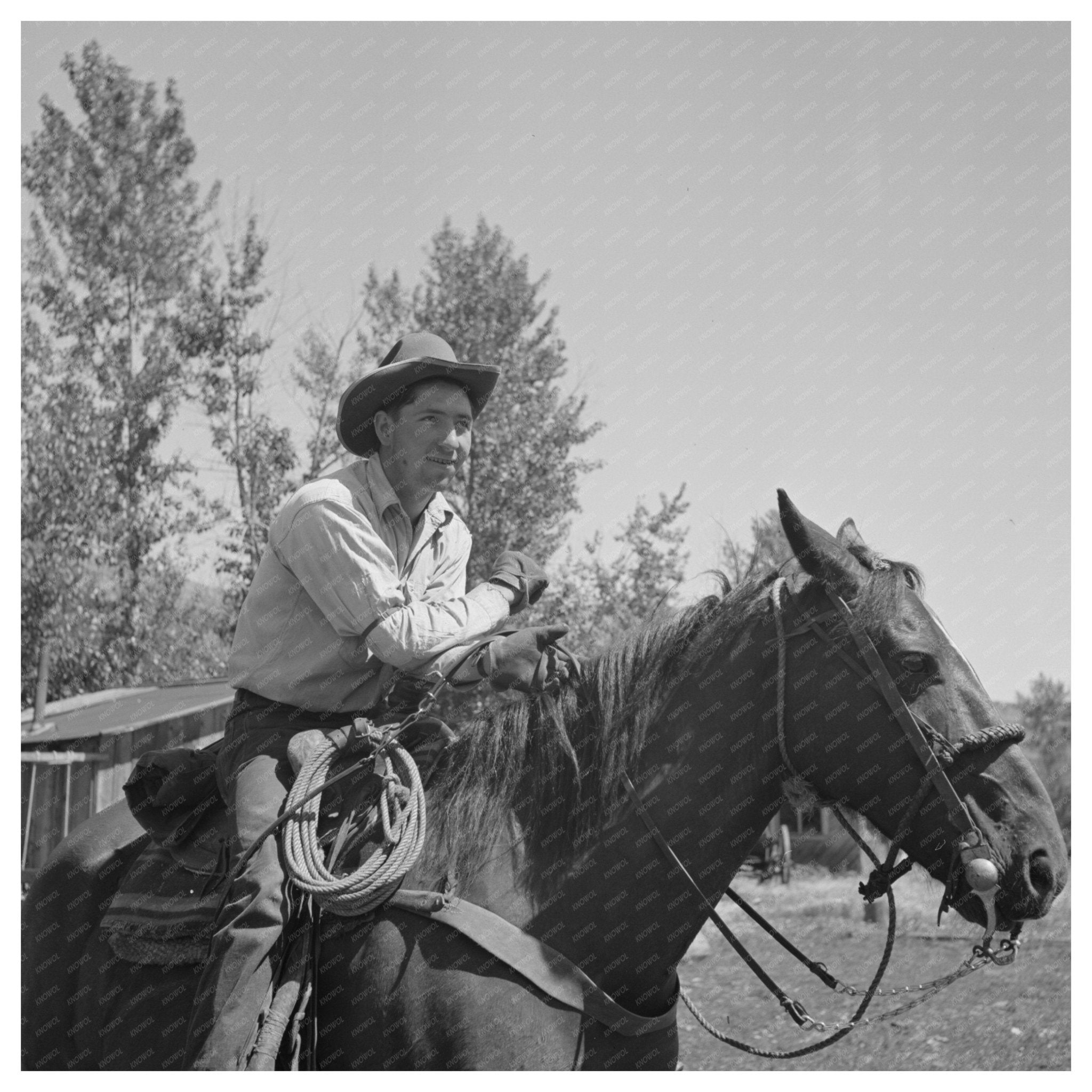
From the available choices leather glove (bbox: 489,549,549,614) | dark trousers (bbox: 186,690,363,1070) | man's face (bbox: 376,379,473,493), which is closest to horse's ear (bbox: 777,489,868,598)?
leather glove (bbox: 489,549,549,614)

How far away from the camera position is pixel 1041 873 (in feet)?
9.22

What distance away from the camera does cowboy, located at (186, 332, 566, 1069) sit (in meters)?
3.03

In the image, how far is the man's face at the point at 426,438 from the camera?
375 cm

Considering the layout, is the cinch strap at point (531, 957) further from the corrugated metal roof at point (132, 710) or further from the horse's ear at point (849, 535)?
the corrugated metal roof at point (132, 710)

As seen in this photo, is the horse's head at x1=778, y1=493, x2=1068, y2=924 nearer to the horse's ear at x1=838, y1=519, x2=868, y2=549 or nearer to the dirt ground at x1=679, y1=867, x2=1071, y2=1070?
the horse's ear at x1=838, y1=519, x2=868, y2=549

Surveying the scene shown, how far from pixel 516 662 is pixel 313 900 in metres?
0.92

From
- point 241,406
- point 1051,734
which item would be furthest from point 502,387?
point 1051,734

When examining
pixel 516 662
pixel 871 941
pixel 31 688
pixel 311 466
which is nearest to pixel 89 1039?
pixel 516 662

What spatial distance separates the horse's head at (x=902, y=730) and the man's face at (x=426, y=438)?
50.0 inches

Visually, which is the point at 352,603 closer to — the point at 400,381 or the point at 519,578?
the point at 519,578

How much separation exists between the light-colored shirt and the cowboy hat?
232mm

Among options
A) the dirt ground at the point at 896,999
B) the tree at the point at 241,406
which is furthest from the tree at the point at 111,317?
the dirt ground at the point at 896,999

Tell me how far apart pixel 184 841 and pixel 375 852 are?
3.11ft

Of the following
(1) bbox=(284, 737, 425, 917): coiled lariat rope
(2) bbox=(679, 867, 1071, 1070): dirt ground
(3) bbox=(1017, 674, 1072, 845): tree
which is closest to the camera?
(1) bbox=(284, 737, 425, 917): coiled lariat rope
